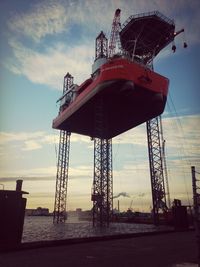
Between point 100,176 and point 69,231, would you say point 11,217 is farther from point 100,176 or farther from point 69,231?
point 100,176

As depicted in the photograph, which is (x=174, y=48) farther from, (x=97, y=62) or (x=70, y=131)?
(x=70, y=131)

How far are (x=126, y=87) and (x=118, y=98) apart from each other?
605cm

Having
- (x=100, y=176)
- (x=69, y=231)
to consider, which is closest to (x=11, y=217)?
(x=69, y=231)

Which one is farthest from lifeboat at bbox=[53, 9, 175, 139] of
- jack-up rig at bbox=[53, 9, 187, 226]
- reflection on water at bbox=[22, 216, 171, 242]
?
reflection on water at bbox=[22, 216, 171, 242]

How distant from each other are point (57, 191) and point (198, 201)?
46.9 m

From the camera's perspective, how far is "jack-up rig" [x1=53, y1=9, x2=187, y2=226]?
39656mm

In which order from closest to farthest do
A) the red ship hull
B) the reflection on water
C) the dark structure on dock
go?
the dark structure on dock
the reflection on water
the red ship hull

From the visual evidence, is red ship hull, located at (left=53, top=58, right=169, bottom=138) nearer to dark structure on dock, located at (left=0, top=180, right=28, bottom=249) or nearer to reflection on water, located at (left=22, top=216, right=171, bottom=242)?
reflection on water, located at (left=22, top=216, right=171, bottom=242)

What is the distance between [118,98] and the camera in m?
44.0

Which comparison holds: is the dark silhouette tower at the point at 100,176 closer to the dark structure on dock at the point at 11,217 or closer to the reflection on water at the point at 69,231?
the reflection on water at the point at 69,231

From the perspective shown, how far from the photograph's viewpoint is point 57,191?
52938mm

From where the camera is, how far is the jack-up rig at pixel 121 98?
39.7 meters

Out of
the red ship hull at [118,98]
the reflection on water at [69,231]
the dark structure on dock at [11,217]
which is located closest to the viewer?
the dark structure on dock at [11,217]

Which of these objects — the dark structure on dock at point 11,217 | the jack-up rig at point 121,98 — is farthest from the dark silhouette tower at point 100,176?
the dark structure on dock at point 11,217
